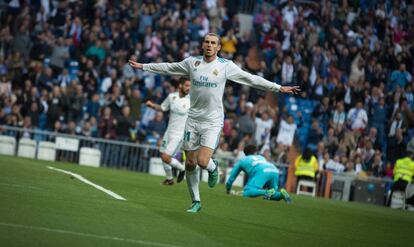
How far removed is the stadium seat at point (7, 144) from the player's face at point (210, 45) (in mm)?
15836

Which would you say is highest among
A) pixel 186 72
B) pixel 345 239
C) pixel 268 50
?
pixel 268 50

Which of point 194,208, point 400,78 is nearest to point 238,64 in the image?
point 400,78

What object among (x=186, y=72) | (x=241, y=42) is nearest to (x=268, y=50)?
(x=241, y=42)

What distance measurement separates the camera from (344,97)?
36906 mm

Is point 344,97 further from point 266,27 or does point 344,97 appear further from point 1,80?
point 1,80

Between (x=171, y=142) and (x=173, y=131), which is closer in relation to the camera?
(x=171, y=142)

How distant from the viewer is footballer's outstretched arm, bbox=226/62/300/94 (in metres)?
16.1

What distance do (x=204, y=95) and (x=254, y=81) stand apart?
84 centimetres

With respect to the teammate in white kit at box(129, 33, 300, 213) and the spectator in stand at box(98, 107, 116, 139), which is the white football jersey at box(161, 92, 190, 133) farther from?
the spectator in stand at box(98, 107, 116, 139)

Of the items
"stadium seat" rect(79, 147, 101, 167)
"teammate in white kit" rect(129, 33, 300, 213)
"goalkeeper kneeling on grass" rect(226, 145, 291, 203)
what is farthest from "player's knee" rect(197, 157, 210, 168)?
"stadium seat" rect(79, 147, 101, 167)

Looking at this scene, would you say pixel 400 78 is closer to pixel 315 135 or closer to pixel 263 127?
pixel 315 135

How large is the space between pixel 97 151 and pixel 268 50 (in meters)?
9.19

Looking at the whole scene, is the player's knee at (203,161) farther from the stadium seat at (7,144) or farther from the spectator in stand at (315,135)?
the spectator in stand at (315,135)

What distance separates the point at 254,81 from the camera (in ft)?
53.6
